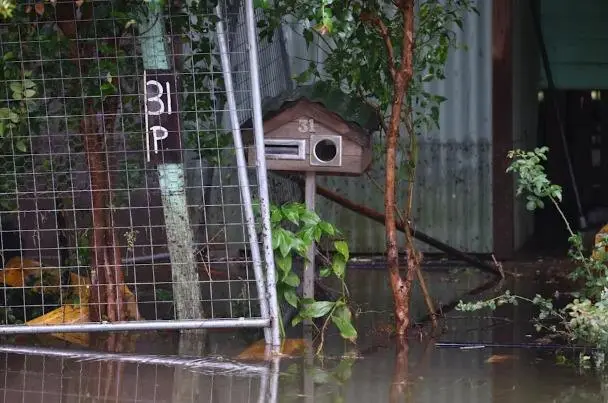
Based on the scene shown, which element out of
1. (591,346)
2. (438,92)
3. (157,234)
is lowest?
(591,346)

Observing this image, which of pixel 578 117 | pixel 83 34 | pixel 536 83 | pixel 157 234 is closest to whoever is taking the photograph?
pixel 83 34

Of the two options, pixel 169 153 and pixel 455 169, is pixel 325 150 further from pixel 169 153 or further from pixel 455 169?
pixel 455 169

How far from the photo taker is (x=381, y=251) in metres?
9.34

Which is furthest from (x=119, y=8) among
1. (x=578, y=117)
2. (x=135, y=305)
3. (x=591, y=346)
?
(x=578, y=117)

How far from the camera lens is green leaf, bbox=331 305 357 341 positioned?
5.94 meters

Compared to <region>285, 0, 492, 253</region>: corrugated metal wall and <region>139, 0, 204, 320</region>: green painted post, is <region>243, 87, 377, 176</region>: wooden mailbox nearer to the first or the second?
<region>139, 0, 204, 320</region>: green painted post

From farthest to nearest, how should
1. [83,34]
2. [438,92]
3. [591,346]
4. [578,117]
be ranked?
[578,117] < [438,92] < [83,34] < [591,346]

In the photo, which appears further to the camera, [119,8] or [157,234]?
[157,234]

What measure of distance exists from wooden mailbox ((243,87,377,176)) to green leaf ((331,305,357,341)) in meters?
0.99

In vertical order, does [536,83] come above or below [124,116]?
above

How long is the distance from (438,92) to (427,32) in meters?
2.76

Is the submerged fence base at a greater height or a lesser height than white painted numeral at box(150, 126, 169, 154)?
lesser

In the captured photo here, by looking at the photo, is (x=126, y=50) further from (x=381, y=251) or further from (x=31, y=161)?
(x=381, y=251)

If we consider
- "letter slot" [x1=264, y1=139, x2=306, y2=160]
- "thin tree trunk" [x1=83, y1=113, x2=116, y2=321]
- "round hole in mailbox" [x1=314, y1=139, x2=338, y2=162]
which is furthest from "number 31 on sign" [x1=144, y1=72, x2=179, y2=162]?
"round hole in mailbox" [x1=314, y1=139, x2=338, y2=162]
